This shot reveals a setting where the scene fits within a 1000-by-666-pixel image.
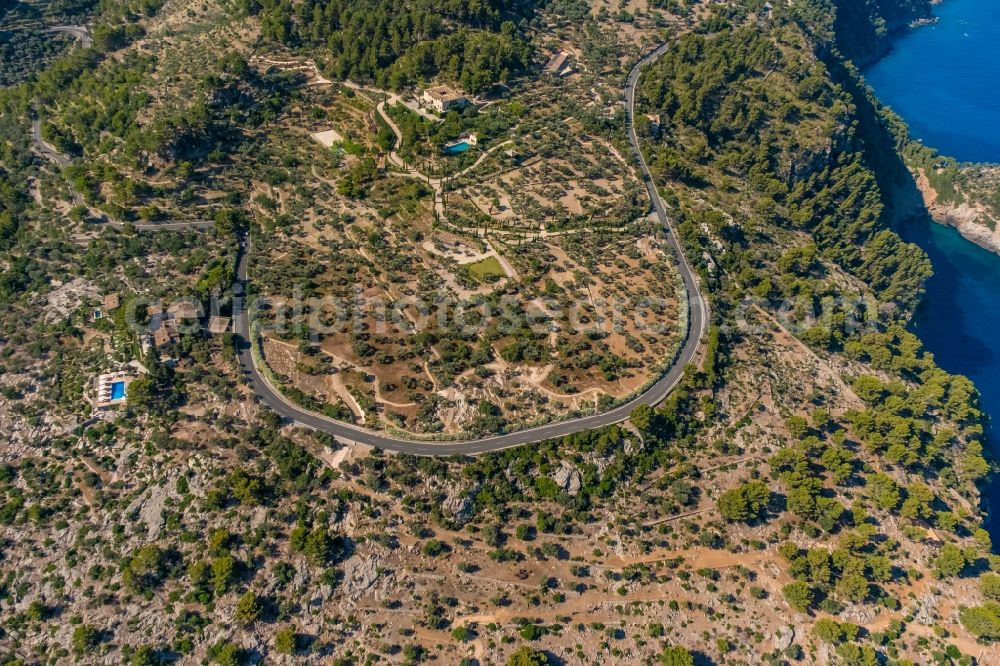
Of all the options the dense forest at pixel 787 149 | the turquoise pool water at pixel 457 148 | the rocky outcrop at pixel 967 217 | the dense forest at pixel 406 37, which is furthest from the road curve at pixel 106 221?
the rocky outcrop at pixel 967 217

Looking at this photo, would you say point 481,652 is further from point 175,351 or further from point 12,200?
point 12,200

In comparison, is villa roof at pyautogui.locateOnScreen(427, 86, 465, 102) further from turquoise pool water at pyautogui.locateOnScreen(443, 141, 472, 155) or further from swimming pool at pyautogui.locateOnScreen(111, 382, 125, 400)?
swimming pool at pyautogui.locateOnScreen(111, 382, 125, 400)

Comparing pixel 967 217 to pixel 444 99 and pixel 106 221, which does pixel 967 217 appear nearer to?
pixel 444 99

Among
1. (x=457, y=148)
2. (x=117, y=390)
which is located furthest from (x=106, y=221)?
(x=457, y=148)

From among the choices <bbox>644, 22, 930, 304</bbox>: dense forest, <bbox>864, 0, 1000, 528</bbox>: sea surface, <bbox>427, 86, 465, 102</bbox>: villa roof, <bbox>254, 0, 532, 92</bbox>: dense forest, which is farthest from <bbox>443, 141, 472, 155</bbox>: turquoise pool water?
<bbox>864, 0, 1000, 528</bbox>: sea surface

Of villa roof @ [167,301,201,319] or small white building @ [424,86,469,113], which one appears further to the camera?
small white building @ [424,86,469,113]

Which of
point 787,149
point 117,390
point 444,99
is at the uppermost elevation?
point 787,149
